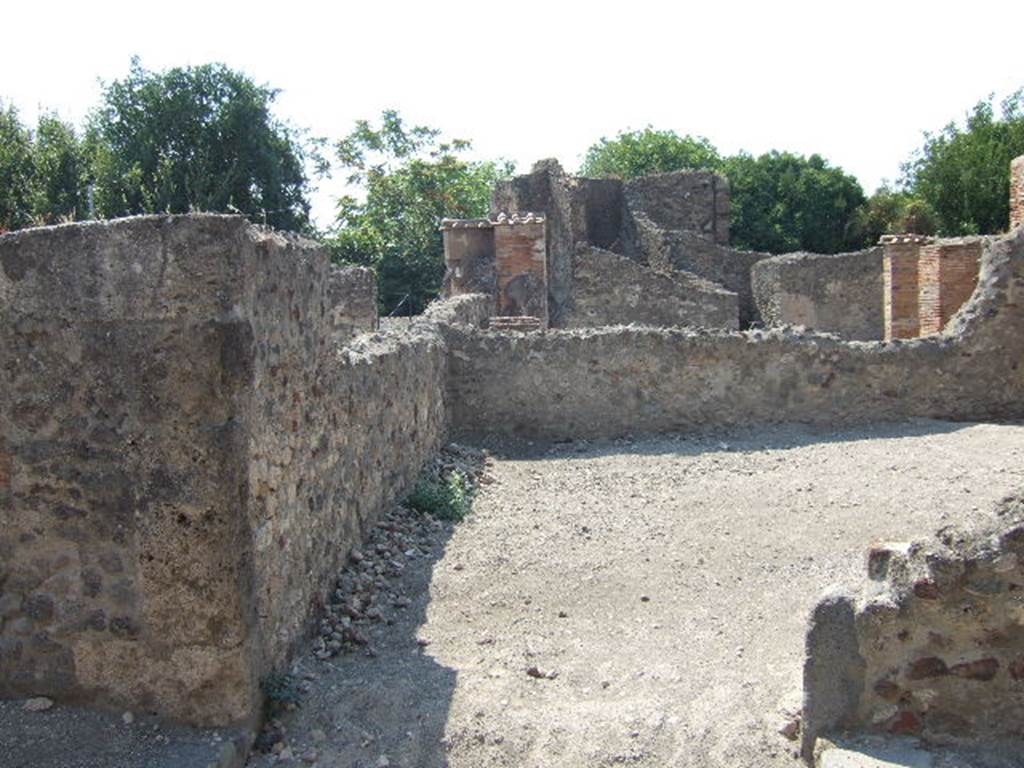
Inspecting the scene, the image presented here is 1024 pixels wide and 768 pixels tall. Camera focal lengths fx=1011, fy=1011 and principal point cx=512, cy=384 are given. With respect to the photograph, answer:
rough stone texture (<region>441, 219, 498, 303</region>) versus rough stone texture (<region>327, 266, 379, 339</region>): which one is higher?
rough stone texture (<region>441, 219, 498, 303</region>)

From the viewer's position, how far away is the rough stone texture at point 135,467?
12.4ft

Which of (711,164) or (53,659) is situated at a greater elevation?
(711,164)

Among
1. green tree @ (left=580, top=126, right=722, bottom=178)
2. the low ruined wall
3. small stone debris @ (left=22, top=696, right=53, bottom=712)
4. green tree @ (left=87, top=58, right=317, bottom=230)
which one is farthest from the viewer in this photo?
green tree @ (left=580, top=126, right=722, bottom=178)

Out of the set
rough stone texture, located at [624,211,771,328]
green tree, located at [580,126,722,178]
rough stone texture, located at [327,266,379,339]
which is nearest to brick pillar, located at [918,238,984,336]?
rough stone texture, located at [624,211,771,328]

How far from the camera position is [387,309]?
1032 inches

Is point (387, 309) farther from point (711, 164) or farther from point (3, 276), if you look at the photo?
point (3, 276)

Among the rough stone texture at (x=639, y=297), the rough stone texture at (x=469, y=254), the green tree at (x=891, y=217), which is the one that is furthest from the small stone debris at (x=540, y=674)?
the green tree at (x=891, y=217)

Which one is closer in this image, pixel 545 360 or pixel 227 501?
pixel 227 501

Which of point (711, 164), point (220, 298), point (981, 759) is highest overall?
point (711, 164)

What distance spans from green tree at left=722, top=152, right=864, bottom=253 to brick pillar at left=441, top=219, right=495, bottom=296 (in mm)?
18403

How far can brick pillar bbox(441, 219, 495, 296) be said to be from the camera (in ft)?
53.1

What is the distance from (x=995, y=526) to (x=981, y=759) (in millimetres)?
739

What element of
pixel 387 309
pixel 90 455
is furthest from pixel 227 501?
pixel 387 309

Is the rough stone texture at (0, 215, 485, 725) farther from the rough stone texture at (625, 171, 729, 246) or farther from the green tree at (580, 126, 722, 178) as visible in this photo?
the green tree at (580, 126, 722, 178)
